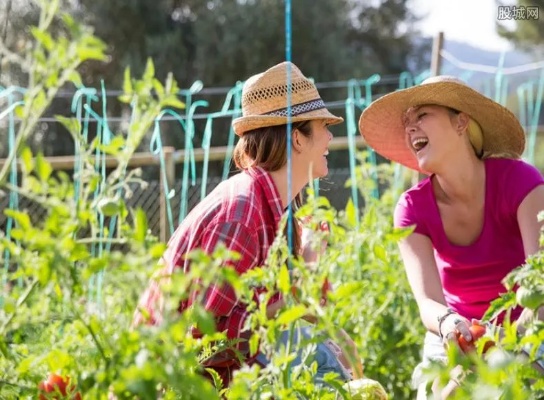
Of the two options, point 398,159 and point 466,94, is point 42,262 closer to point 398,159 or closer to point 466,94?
point 466,94

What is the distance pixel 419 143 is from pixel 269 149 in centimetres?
45

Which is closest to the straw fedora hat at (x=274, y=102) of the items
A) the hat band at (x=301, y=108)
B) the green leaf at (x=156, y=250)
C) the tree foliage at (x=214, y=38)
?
the hat band at (x=301, y=108)

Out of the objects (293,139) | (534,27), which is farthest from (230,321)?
(534,27)

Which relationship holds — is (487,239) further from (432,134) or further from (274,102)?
(274,102)

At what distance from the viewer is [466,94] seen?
262 centimetres

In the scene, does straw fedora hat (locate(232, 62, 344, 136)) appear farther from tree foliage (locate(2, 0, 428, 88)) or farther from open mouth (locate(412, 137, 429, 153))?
tree foliage (locate(2, 0, 428, 88))

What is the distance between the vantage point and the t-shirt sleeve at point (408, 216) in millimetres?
2607

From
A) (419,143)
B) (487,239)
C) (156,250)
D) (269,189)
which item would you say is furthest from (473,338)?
(156,250)

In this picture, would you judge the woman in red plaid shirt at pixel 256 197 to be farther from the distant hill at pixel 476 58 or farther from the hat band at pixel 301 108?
the distant hill at pixel 476 58

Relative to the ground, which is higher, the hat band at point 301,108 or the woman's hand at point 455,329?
the hat band at point 301,108

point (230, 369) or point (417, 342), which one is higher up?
point (230, 369)

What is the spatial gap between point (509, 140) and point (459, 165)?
9.8 inches

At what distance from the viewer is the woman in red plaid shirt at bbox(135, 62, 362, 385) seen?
85.7 inches

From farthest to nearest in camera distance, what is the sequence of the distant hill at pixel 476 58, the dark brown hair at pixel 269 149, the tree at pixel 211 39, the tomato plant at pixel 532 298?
1. the distant hill at pixel 476 58
2. the tree at pixel 211 39
3. the dark brown hair at pixel 269 149
4. the tomato plant at pixel 532 298
